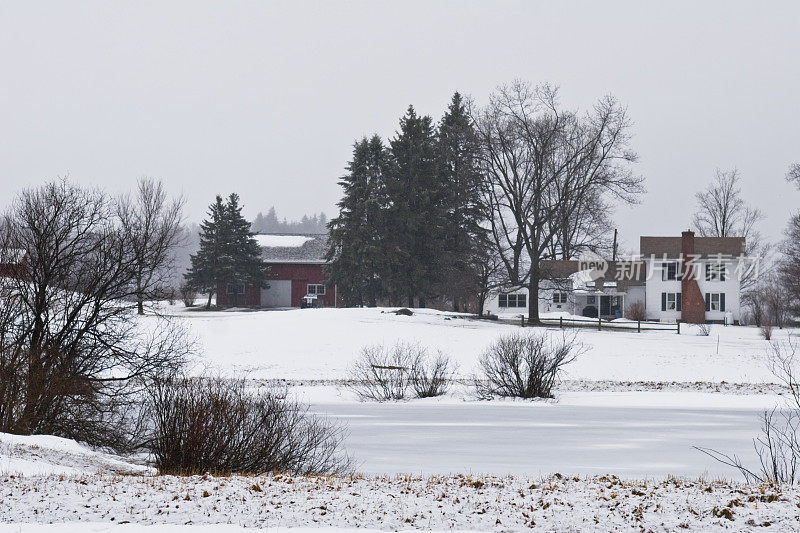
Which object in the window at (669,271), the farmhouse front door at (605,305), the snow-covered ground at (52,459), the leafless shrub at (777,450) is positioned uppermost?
the window at (669,271)

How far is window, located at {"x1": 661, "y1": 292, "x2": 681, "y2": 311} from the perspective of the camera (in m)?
67.7

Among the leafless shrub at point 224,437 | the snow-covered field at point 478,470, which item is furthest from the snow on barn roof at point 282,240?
the leafless shrub at point 224,437

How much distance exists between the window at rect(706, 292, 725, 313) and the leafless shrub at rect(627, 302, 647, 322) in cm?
467

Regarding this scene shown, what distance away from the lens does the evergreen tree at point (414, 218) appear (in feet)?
193

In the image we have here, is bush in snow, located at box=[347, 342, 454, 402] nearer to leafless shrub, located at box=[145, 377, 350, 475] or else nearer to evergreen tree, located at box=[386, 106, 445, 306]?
leafless shrub, located at box=[145, 377, 350, 475]

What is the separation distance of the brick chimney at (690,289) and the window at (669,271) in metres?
0.87

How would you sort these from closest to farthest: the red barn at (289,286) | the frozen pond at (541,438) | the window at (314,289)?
the frozen pond at (541,438)
the red barn at (289,286)
the window at (314,289)

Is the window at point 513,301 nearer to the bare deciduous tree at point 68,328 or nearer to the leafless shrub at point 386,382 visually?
the leafless shrub at point 386,382

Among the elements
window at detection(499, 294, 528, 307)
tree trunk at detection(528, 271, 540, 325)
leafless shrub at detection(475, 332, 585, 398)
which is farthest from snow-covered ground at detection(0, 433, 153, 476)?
window at detection(499, 294, 528, 307)

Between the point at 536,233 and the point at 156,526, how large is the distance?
162 ft

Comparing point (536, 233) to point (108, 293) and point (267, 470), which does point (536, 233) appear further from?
point (267, 470)

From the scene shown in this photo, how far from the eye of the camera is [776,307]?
7150cm

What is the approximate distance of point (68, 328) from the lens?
2030 cm

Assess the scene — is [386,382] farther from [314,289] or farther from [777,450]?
[314,289]
